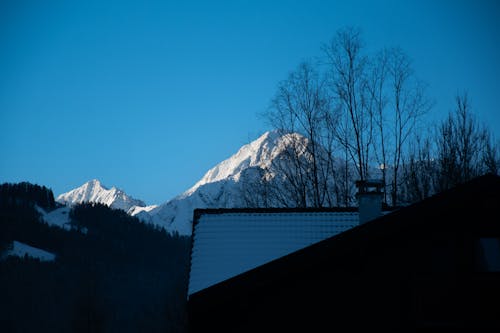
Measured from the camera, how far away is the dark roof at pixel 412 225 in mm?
9484

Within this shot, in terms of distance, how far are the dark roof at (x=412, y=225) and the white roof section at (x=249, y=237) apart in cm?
268

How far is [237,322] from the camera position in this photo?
9.95 metres

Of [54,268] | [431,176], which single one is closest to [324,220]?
[431,176]

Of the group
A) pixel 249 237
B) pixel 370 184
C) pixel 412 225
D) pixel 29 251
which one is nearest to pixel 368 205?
pixel 370 184

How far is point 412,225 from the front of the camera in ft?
31.3

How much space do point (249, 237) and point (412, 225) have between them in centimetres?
459

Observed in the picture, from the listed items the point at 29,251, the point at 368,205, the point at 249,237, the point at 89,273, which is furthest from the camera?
the point at 29,251

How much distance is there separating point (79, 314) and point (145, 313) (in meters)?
51.4

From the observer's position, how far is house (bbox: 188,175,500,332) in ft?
30.2

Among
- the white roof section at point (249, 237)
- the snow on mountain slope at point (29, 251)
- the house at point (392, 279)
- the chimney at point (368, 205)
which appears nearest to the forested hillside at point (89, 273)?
the snow on mountain slope at point (29, 251)

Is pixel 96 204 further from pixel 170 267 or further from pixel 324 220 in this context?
pixel 324 220

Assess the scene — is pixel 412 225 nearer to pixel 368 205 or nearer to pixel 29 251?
pixel 368 205

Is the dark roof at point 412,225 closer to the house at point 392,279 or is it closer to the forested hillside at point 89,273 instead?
the house at point 392,279

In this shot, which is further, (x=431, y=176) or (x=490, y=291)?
(x=431, y=176)
